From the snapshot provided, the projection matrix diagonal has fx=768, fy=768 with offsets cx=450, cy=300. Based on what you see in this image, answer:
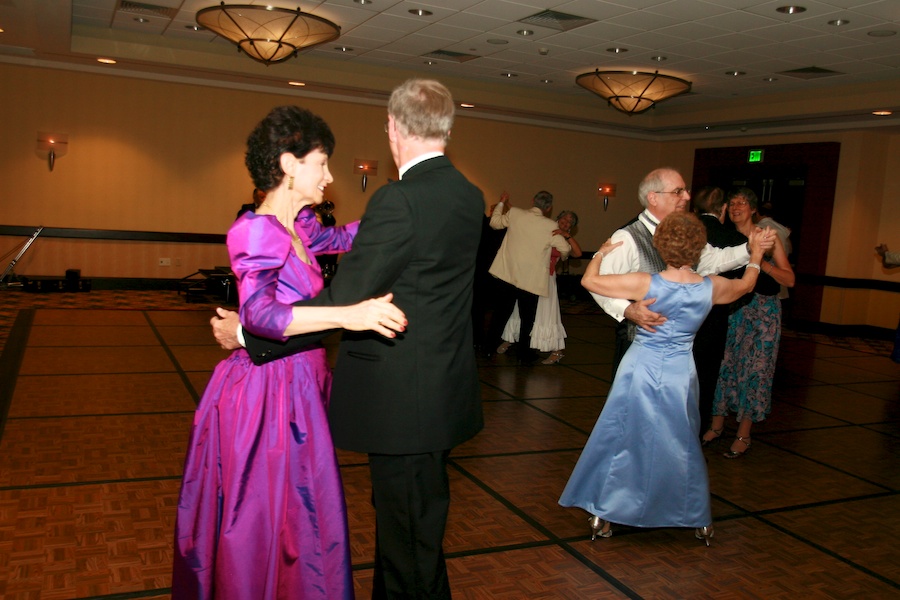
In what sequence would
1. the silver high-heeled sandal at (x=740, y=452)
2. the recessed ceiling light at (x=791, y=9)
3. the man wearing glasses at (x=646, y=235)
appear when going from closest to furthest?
the man wearing glasses at (x=646, y=235), the silver high-heeled sandal at (x=740, y=452), the recessed ceiling light at (x=791, y=9)

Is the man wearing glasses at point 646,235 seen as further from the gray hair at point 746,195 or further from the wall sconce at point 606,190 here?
the wall sconce at point 606,190

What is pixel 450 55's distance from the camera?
31.8ft

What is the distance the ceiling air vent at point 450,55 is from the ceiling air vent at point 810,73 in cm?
386

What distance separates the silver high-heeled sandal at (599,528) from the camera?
3.34 meters

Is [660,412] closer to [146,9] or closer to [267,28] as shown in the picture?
[267,28]

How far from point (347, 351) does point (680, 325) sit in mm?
1755

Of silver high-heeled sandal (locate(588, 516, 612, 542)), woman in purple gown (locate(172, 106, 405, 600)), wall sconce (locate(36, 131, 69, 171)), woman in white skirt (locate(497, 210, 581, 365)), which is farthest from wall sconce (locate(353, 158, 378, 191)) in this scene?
woman in purple gown (locate(172, 106, 405, 600))

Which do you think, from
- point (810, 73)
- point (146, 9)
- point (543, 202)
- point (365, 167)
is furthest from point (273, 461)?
point (365, 167)

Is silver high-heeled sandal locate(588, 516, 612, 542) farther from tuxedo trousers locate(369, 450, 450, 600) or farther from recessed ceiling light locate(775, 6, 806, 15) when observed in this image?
recessed ceiling light locate(775, 6, 806, 15)

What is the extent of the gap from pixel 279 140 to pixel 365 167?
33.3 feet

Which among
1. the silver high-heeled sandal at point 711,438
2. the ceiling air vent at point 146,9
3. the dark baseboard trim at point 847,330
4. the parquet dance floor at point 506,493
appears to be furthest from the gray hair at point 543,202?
the dark baseboard trim at point 847,330

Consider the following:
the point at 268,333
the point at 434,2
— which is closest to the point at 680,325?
the point at 268,333

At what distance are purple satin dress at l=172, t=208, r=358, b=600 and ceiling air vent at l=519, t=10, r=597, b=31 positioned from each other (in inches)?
239

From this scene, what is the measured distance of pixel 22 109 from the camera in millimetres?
10117
